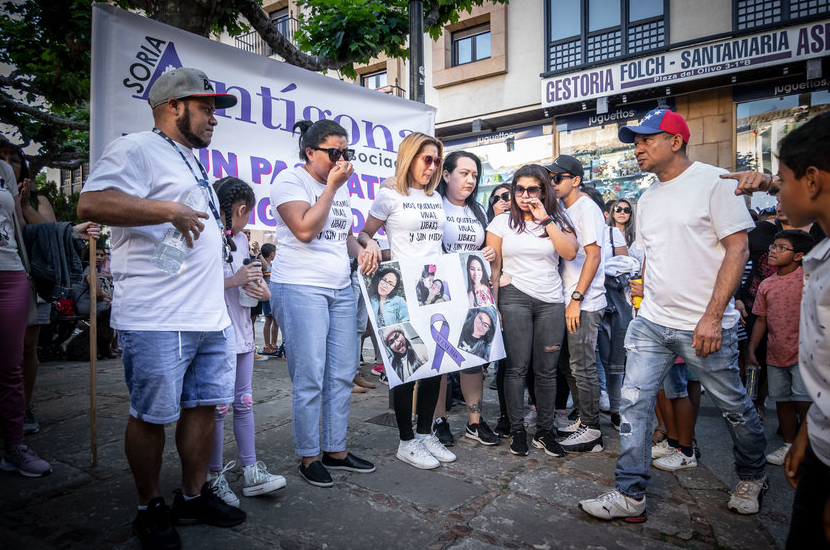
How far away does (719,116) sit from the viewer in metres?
10.5

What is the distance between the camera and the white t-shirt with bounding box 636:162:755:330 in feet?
8.27

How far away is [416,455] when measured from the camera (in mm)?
3154

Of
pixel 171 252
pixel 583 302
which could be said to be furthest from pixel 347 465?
pixel 583 302

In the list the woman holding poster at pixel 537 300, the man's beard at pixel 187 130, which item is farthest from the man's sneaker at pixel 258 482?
the man's beard at pixel 187 130

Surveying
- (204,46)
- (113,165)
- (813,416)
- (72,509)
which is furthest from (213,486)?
(204,46)

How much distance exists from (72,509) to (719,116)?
40.4 ft

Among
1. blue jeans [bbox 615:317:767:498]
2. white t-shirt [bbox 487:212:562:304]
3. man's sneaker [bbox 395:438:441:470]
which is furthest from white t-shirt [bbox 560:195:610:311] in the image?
man's sneaker [bbox 395:438:441:470]

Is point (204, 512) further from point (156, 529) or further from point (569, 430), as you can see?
point (569, 430)

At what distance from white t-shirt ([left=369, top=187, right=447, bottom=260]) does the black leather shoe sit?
1.35 meters

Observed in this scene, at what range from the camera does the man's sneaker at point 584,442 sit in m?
3.49

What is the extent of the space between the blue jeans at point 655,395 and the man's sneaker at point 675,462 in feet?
1.72

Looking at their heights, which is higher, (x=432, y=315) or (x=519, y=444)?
(x=432, y=315)

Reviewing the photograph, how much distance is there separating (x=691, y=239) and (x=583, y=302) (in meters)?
1.10

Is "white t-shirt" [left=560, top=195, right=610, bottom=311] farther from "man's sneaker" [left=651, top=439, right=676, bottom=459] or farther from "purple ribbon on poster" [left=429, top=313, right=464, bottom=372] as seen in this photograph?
"man's sneaker" [left=651, top=439, right=676, bottom=459]
